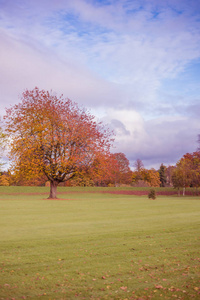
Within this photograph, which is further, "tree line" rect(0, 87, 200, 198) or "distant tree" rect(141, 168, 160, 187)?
"distant tree" rect(141, 168, 160, 187)

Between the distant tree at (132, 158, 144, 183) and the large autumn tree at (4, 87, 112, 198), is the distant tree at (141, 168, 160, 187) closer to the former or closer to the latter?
the distant tree at (132, 158, 144, 183)

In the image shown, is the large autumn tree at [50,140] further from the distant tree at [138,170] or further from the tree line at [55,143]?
the distant tree at [138,170]

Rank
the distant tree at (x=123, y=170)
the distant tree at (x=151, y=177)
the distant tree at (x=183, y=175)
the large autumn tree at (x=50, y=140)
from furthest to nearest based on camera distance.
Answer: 1. the distant tree at (x=151, y=177)
2. the distant tree at (x=123, y=170)
3. the distant tree at (x=183, y=175)
4. the large autumn tree at (x=50, y=140)

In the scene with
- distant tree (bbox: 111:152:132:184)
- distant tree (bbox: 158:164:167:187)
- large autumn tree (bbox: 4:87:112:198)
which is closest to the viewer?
large autumn tree (bbox: 4:87:112:198)

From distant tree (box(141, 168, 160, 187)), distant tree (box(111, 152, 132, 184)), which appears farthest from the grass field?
distant tree (box(141, 168, 160, 187))

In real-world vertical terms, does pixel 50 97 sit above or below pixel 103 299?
above

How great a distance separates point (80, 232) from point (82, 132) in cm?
2722

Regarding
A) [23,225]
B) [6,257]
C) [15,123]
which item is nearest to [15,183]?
[15,123]

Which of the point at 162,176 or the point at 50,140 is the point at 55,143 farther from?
the point at 162,176

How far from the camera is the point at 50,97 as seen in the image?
139ft

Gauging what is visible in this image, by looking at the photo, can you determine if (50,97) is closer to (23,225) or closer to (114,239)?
(23,225)

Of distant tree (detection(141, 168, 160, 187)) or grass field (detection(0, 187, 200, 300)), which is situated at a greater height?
distant tree (detection(141, 168, 160, 187))

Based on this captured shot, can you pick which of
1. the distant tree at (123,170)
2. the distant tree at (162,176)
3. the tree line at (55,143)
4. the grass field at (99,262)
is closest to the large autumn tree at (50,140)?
the tree line at (55,143)

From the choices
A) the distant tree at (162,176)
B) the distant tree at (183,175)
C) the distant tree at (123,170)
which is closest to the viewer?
the distant tree at (183,175)
